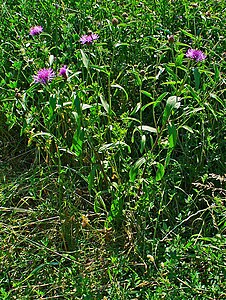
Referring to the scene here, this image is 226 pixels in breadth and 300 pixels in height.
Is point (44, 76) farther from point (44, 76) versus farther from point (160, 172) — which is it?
point (160, 172)

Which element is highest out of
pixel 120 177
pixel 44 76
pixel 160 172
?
pixel 44 76

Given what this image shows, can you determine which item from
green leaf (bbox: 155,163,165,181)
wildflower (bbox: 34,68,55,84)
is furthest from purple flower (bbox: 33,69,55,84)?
green leaf (bbox: 155,163,165,181)

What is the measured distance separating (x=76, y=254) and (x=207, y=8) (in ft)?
4.20

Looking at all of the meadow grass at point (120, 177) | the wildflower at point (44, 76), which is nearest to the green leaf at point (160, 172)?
the meadow grass at point (120, 177)

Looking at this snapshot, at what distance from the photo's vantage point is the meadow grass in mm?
1585

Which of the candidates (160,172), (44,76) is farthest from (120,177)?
(44,76)

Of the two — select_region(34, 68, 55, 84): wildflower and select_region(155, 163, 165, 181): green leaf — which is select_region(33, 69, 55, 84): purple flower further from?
select_region(155, 163, 165, 181): green leaf

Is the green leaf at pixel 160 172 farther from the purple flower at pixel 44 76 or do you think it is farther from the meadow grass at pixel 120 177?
the purple flower at pixel 44 76

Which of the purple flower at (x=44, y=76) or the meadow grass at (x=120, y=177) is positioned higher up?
the purple flower at (x=44, y=76)

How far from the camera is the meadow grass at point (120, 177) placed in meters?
1.58

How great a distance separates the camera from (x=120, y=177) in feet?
6.10

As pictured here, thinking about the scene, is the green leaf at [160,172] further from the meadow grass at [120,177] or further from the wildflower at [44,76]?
the wildflower at [44,76]

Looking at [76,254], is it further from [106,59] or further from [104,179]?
[106,59]

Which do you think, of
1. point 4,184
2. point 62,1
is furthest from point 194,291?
point 62,1
